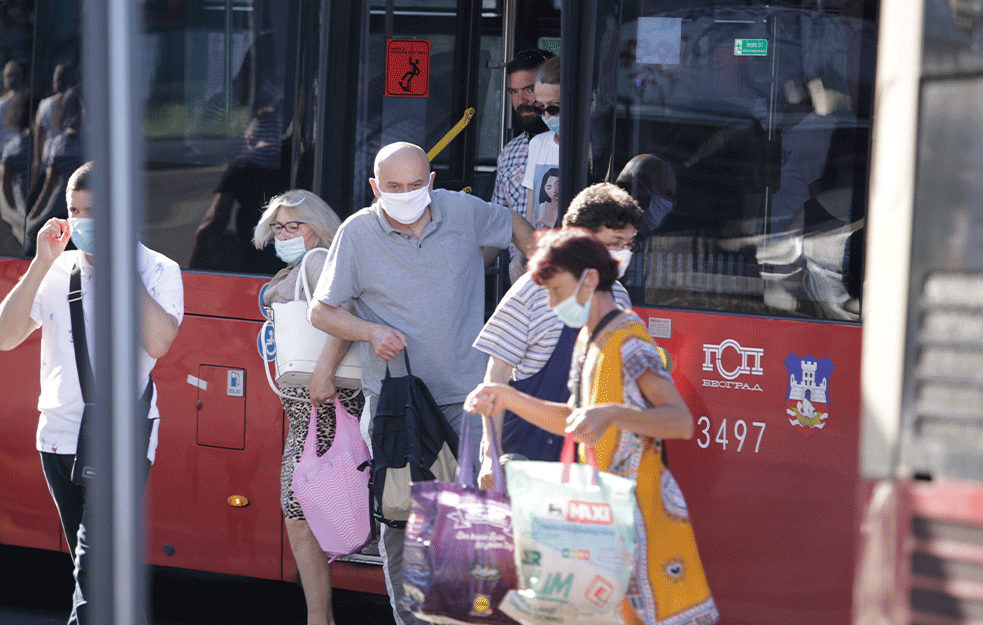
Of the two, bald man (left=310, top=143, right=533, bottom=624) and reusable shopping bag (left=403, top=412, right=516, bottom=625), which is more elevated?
bald man (left=310, top=143, right=533, bottom=624)

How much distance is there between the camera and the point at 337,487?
394 centimetres

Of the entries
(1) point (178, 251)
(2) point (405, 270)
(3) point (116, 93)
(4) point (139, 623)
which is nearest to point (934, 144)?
(3) point (116, 93)

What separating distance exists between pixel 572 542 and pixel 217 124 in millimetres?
2567

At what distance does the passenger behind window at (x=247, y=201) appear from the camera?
4.27 m

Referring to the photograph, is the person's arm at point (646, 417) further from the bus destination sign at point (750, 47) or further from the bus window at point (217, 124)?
the bus window at point (217, 124)

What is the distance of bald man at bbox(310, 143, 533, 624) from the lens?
12.2ft

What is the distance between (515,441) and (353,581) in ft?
4.54

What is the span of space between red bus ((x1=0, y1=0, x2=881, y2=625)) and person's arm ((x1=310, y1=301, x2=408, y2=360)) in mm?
654

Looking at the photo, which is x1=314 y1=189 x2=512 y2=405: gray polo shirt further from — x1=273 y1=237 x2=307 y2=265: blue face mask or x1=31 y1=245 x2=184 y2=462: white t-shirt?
x1=31 y1=245 x2=184 y2=462: white t-shirt

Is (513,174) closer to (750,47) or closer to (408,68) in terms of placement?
(408,68)

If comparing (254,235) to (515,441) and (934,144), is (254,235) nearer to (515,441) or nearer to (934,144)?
(515,441)

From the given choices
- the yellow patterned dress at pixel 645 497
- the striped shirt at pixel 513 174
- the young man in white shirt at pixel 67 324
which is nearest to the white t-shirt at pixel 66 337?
Answer: the young man in white shirt at pixel 67 324

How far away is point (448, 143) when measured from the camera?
459 cm

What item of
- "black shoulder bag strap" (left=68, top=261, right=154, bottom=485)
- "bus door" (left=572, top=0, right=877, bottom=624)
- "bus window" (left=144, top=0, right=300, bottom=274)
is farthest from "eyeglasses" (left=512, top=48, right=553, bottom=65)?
"black shoulder bag strap" (left=68, top=261, right=154, bottom=485)
